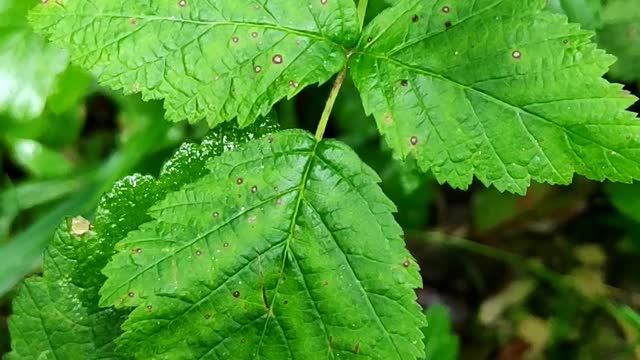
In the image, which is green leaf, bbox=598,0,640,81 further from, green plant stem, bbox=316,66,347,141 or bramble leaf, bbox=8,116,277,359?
bramble leaf, bbox=8,116,277,359

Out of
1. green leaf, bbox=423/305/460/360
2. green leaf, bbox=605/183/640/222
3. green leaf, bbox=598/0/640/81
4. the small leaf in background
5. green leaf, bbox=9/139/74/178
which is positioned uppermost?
green leaf, bbox=9/139/74/178

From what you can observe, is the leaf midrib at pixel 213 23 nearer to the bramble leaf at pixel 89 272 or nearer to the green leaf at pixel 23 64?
the bramble leaf at pixel 89 272

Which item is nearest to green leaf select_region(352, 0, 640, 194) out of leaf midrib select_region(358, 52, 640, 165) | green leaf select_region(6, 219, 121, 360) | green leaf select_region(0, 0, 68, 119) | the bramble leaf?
leaf midrib select_region(358, 52, 640, 165)

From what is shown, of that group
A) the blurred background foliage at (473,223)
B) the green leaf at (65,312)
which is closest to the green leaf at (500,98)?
the green leaf at (65,312)

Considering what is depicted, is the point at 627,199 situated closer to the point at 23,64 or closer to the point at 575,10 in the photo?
the point at 575,10

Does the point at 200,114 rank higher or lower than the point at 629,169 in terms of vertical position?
higher

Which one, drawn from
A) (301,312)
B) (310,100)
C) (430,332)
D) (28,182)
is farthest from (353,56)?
(28,182)

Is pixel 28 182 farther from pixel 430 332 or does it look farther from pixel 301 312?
pixel 301 312
